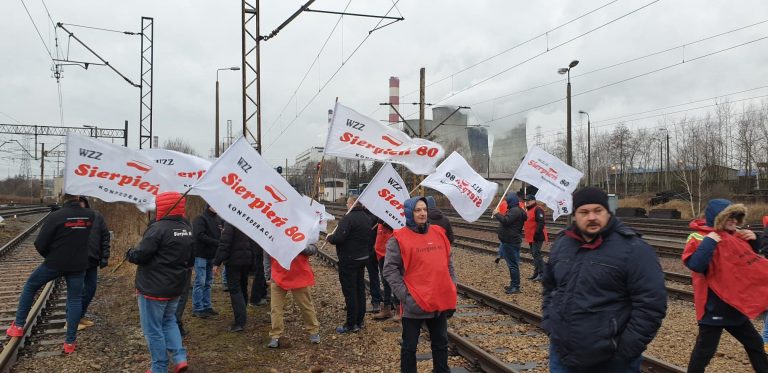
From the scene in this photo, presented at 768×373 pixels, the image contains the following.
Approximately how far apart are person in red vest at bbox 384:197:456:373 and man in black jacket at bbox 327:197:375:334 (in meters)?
2.55

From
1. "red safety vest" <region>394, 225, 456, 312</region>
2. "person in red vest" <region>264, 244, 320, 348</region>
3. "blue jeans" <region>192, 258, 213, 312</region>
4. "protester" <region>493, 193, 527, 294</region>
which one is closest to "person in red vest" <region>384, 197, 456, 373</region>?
"red safety vest" <region>394, 225, 456, 312</region>

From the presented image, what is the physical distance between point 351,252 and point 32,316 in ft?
15.5

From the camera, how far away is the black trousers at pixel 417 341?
4.83 metres

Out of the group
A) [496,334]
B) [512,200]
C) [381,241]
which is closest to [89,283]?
[381,241]

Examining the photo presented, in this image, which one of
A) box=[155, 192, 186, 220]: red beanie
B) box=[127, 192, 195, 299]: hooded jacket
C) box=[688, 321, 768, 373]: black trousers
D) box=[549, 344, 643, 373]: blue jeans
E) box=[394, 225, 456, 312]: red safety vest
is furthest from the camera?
box=[155, 192, 186, 220]: red beanie

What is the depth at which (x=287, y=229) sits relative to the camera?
20.0 ft

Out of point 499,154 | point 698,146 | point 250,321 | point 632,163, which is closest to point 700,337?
point 250,321

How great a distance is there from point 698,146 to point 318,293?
5222 centimetres

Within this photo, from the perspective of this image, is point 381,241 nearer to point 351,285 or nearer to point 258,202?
point 351,285

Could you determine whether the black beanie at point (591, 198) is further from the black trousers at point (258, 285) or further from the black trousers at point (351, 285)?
the black trousers at point (258, 285)

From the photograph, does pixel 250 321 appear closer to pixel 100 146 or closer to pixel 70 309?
pixel 70 309

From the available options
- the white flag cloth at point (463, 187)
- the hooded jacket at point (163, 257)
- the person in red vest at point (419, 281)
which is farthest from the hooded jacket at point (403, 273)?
the white flag cloth at point (463, 187)

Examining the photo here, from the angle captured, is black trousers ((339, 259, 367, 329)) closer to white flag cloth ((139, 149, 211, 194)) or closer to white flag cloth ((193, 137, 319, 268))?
white flag cloth ((193, 137, 319, 268))

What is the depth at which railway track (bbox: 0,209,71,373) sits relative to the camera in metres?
6.37
